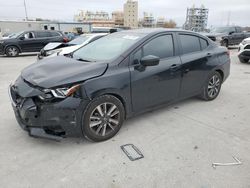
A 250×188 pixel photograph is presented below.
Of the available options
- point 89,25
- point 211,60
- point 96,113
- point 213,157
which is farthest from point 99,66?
point 89,25

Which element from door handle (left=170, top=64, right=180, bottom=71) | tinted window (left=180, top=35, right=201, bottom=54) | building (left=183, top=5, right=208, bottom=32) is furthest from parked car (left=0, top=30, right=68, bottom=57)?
building (left=183, top=5, right=208, bottom=32)

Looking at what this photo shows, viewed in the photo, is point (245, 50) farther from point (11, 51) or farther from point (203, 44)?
point (11, 51)

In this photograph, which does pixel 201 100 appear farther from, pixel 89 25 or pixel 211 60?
pixel 89 25

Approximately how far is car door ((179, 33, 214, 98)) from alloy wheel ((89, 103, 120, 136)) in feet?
5.00

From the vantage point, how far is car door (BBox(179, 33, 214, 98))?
3912 millimetres

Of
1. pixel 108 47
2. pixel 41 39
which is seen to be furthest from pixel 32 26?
pixel 108 47

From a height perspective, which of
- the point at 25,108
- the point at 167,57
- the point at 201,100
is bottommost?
the point at 201,100

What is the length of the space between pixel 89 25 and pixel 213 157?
42.9 m

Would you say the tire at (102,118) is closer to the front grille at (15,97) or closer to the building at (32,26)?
the front grille at (15,97)

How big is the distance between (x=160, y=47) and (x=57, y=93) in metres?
1.89

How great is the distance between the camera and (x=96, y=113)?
114 inches

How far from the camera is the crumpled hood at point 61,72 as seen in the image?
2.69m

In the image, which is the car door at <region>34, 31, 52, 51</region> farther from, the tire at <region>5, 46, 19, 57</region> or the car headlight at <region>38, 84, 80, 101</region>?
the car headlight at <region>38, 84, 80, 101</region>

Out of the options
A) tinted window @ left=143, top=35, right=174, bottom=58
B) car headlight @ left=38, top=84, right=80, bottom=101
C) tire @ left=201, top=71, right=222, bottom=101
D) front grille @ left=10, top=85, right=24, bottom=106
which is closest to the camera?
car headlight @ left=38, top=84, right=80, bottom=101
